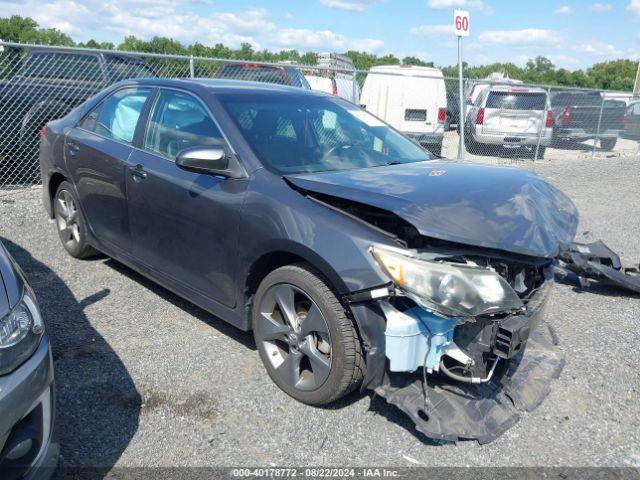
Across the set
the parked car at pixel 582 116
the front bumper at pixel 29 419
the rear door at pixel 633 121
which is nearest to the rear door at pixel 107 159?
the front bumper at pixel 29 419

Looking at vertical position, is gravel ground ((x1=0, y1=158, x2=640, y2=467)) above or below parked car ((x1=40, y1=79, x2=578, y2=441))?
below

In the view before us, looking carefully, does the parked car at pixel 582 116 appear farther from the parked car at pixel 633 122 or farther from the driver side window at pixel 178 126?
the driver side window at pixel 178 126

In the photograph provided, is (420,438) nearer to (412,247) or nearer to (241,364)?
(412,247)

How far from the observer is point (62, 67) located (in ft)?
27.4

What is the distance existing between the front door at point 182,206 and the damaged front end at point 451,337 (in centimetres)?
105

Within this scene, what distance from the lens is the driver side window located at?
360 centimetres

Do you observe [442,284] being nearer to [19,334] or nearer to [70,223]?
[19,334]

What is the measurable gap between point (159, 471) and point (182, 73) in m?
7.95

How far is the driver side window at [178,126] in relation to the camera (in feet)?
11.8

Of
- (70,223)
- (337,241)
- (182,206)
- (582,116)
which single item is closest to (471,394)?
(337,241)

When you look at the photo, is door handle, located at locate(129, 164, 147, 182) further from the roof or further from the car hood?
the car hood

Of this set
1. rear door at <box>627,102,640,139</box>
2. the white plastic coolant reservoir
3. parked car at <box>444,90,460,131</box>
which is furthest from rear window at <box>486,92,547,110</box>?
the white plastic coolant reservoir

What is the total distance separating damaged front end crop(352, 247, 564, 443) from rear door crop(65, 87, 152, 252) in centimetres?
232

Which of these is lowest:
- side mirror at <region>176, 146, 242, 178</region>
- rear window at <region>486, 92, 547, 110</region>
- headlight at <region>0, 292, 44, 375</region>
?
headlight at <region>0, 292, 44, 375</region>
